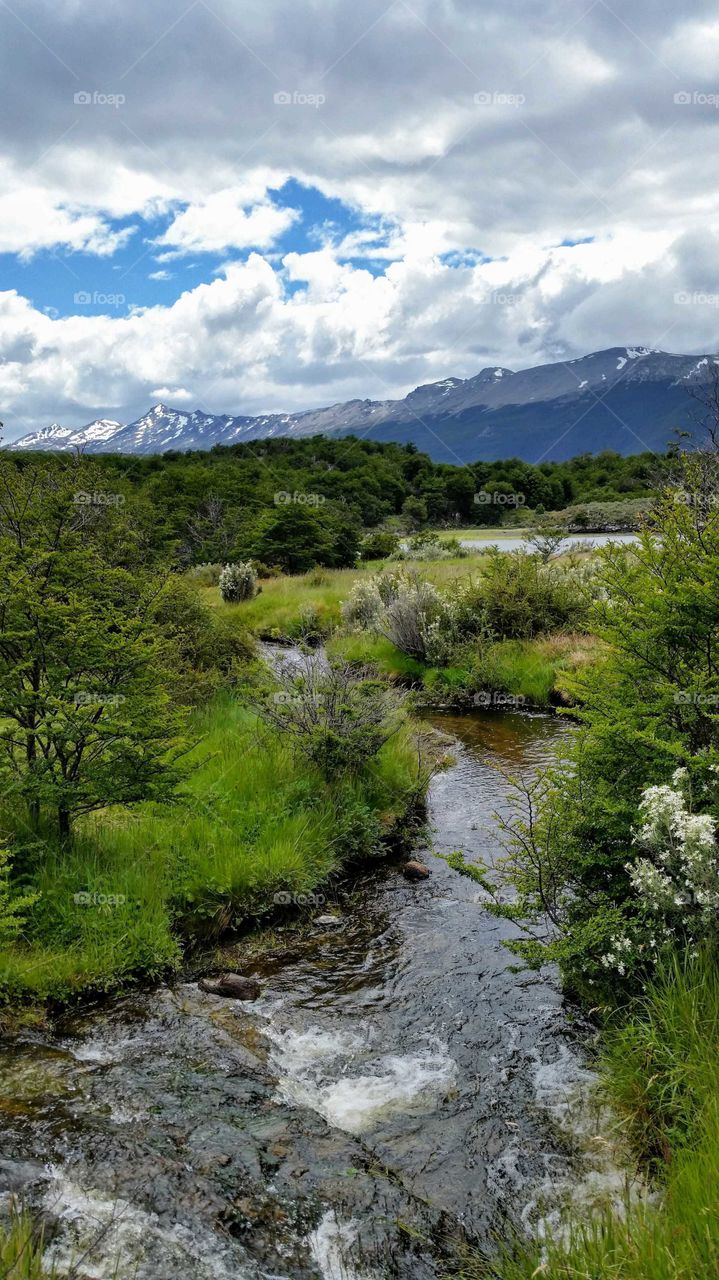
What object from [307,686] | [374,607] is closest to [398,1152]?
[307,686]

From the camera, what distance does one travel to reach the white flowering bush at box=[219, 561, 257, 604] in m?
26.3

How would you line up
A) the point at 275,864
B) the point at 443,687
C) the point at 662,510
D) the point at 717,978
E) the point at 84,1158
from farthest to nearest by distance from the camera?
the point at 443,687 → the point at 275,864 → the point at 662,510 → the point at 717,978 → the point at 84,1158

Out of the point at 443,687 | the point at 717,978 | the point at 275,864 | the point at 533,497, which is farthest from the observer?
the point at 533,497

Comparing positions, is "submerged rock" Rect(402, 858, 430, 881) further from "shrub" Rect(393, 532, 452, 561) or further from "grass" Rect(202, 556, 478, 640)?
"shrub" Rect(393, 532, 452, 561)

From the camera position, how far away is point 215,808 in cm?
817

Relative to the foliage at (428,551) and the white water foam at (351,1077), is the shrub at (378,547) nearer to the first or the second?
the foliage at (428,551)

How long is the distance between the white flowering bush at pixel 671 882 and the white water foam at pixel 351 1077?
1453mm

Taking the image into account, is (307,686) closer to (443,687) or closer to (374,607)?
(443,687)

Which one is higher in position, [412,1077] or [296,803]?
[296,803]

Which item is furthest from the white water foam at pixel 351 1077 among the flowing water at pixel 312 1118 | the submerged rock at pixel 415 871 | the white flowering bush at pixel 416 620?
the white flowering bush at pixel 416 620

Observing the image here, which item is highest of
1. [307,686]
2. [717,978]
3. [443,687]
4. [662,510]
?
[662,510]

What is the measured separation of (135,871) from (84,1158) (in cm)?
288

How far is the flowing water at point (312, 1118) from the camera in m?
3.61

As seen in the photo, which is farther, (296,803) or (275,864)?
(296,803)
